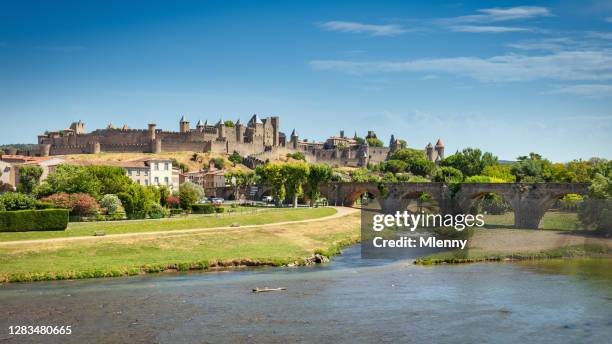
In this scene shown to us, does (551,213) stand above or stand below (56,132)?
below

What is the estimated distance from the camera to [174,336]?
26812 mm

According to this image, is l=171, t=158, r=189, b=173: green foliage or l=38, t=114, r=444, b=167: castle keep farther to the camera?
l=38, t=114, r=444, b=167: castle keep

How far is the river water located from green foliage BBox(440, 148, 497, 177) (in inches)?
4031

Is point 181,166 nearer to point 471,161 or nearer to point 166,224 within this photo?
point 471,161

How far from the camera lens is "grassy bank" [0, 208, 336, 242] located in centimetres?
4841

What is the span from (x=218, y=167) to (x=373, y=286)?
10505 cm

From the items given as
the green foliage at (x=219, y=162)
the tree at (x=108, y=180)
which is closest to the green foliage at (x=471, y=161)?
the green foliage at (x=219, y=162)

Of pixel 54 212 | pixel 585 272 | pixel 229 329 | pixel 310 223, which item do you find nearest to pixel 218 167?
pixel 310 223

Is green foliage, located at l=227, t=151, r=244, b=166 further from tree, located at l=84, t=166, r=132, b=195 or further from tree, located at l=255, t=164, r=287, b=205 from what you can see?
tree, located at l=84, t=166, r=132, b=195

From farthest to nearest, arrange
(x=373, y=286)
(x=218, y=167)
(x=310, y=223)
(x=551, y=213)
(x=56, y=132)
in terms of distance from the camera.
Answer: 1. (x=56, y=132)
2. (x=218, y=167)
3. (x=551, y=213)
4. (x=310, y=223)
5. (x=373, y=286)

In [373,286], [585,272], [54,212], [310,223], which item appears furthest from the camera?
[310,223]

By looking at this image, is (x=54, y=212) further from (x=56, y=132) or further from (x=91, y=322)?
(x=56, y=132)

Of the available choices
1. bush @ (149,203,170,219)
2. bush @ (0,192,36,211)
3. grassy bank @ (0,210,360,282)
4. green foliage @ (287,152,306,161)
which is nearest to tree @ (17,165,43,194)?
bush @ (149,203,170,219)

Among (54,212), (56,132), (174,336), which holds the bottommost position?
(174,336)
